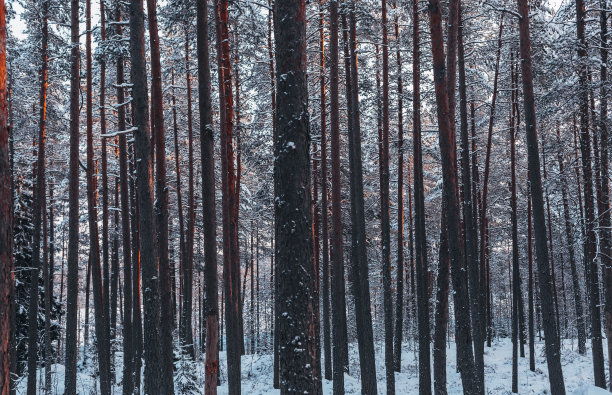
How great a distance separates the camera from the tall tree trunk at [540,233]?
1139 cm

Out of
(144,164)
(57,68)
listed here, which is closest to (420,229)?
(144,164)

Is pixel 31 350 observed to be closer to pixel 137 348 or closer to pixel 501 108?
pixel 137 348

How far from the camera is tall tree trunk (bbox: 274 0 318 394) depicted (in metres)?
5.14

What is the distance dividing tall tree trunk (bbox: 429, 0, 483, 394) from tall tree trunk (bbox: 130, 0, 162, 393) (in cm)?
639

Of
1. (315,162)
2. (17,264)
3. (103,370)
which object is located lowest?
(103,370)

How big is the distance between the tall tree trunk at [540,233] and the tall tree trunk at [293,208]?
851 cm

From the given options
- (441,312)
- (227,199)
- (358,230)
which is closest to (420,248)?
(358,230)

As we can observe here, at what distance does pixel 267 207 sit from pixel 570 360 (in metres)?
18.9

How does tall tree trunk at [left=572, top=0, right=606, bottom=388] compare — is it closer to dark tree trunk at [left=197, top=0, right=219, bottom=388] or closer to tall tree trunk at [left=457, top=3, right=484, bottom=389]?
Answer: tall tree trunk at [left=457, top=3, right=484, bottom=389]

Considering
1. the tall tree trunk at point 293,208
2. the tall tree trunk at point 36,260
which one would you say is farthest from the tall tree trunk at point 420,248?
the tall tree trunk at point 36,260

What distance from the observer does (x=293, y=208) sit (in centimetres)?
535

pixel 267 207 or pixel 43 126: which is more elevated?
pixel 43 126

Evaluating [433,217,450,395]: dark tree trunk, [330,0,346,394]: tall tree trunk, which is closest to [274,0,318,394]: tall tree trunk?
[433,217,450,395]: dark tree trunk

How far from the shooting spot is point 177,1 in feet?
40.2
